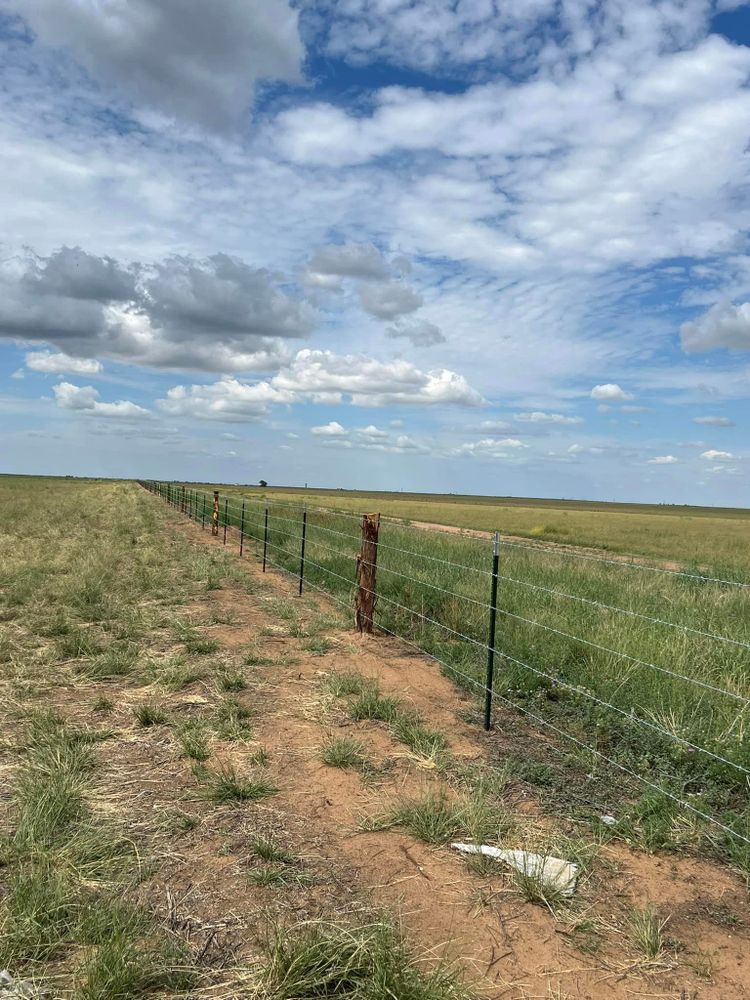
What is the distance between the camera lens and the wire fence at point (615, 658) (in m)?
4.48

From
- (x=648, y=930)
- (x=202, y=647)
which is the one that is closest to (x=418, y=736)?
(x=648, y=930)

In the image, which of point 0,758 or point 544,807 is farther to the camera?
point 0,758

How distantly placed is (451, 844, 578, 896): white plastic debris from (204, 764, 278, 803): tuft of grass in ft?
3.91

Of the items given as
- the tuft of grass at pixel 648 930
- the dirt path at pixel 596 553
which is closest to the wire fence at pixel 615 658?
the tuft of grass at pixel 648 930

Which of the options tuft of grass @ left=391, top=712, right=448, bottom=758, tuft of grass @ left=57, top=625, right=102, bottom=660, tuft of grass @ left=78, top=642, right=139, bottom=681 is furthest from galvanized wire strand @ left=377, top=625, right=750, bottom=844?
tuft of grass @ left=57, top=625, right=102, bottom=660

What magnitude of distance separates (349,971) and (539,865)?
117 centimetres

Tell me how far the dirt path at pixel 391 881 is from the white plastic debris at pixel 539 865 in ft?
0.27

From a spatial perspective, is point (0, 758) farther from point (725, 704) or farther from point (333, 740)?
point (725, 704)

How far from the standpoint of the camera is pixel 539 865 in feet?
10.8

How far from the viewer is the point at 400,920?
2.91 meters

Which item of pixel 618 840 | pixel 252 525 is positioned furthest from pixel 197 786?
pixel 252 525

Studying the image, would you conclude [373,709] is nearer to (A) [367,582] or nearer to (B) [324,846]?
(B) [324,846]

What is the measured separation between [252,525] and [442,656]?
14805 millimetres

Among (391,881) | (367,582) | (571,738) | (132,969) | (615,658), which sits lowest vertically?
(391,881)
